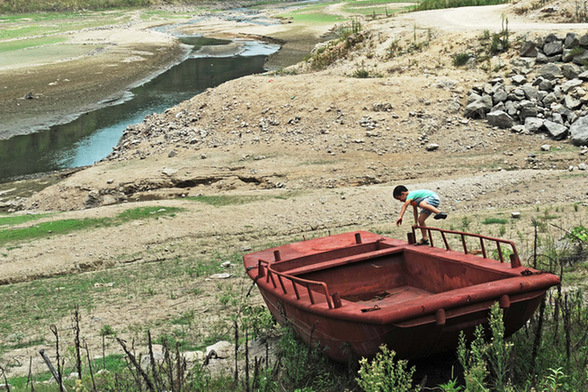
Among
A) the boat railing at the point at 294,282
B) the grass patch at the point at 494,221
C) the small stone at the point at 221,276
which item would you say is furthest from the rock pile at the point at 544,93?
the boat railing at the point at 294,282

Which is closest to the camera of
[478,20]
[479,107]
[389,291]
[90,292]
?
[389,291]

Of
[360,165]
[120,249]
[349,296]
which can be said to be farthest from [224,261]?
[360,165]

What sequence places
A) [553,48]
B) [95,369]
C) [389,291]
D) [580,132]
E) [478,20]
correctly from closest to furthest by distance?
[95,369] < [389,291] < [580,132] < [553,48] < [478,20]

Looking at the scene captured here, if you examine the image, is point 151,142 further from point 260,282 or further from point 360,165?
point 260,282

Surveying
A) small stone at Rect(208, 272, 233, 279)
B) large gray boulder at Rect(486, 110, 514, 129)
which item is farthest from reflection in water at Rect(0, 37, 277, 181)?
small stone at Rect(208, 272, 233, 279)

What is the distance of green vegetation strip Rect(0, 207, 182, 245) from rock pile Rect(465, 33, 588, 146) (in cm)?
1187

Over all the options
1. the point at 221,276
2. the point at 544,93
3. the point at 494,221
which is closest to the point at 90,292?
the point at 221,276

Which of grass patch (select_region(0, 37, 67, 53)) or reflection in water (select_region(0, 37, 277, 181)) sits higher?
grass patch (select_region(0, 37, 67, 53))

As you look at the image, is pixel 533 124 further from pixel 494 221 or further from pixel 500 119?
pixel 494 221

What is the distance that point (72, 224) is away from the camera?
58.7 feet

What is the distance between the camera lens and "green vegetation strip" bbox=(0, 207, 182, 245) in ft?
56.7

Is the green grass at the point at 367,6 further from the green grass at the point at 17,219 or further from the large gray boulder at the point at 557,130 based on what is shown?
the green grass at the point at 17,219

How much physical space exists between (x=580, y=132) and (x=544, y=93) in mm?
2395

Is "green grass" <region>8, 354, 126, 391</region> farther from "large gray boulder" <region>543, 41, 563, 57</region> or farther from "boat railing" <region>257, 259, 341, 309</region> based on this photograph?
"large gray boulder" <region>543, 41, 563, 57</region>
